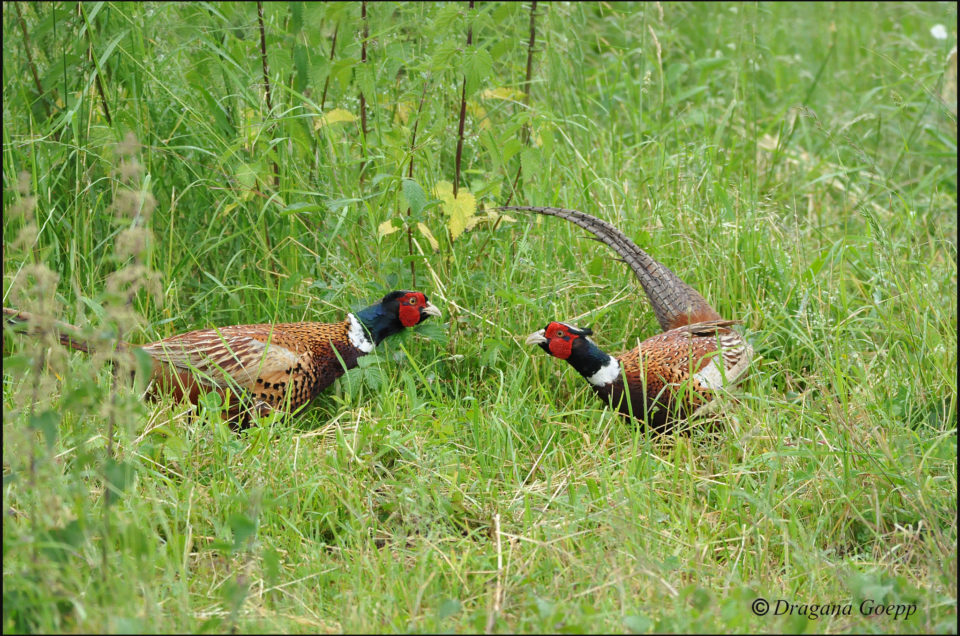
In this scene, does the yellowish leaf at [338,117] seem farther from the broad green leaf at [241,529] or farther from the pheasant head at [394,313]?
the broad green leaf at [241,529]

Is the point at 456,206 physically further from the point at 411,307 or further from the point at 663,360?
the point at 663,360

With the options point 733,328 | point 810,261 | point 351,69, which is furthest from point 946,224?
point 351,69

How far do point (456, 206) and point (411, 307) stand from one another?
44 centimetres

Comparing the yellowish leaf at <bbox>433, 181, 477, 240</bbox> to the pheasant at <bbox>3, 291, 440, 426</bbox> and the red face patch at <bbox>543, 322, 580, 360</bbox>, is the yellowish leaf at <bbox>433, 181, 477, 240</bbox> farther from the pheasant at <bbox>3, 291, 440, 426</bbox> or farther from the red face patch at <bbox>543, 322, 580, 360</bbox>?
the red face patch at <bbox>543, 322, 580, 360</bbox>

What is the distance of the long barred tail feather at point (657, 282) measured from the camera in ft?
13.3

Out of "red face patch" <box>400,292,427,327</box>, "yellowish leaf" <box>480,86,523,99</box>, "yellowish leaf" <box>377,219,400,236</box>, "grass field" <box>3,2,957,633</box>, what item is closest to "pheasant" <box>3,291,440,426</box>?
"red face patch" <box>400,292,427,327</box>

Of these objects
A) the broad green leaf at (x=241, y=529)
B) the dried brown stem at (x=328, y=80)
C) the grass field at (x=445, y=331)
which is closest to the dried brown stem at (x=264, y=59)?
the grass field at (x=445, y=331)

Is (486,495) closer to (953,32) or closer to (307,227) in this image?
(307,227)

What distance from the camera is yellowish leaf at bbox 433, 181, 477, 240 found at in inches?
154

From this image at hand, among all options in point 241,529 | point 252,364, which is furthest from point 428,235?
point 241,529

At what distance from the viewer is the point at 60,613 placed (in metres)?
2.24

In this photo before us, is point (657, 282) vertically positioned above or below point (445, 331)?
above

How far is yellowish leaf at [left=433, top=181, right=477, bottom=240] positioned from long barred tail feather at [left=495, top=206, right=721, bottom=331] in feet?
0.57

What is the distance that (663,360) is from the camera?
378 centimetres
